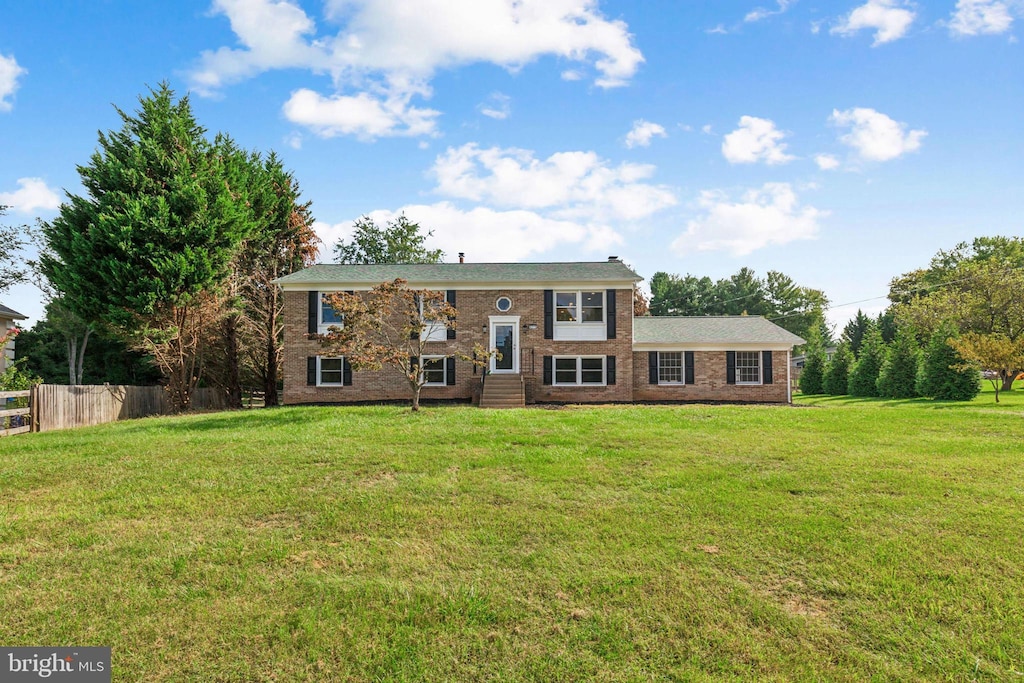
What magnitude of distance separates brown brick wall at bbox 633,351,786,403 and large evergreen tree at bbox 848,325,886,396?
11.7m

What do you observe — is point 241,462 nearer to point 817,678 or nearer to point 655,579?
point 655,579

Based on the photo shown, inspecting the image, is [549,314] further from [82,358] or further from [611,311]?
[82,358]

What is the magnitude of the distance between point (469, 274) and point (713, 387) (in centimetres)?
1117

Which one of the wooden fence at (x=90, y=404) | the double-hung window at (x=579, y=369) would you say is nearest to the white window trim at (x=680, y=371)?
the double-hung window at (x=579, y=369)

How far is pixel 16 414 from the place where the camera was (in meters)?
13.8

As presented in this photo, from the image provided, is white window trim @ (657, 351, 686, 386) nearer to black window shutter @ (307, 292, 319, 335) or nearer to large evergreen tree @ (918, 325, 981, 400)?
large evergreen tree @ (918, 325, 981, 400)

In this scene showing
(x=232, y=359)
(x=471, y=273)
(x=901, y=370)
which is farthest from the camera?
(x=901, y=370)

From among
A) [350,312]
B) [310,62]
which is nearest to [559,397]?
[350,312]

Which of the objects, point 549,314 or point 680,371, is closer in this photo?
point 549,314

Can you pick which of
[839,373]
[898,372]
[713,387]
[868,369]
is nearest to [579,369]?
[713,387]

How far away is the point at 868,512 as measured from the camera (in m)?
6.61

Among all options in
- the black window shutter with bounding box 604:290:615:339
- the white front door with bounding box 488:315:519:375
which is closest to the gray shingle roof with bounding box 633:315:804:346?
the black window shutter with bounding box 604:290:615:339

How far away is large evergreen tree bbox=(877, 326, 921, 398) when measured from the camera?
1115 inches

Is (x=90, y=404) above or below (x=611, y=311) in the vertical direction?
below
